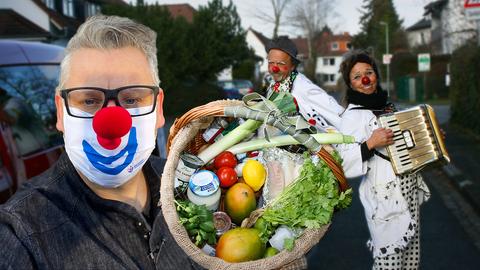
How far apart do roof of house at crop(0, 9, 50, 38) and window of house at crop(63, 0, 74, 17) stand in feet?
44.0

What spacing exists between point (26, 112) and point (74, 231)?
3836 millimetres

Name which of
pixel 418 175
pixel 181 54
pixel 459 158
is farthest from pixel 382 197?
pixel 181 54

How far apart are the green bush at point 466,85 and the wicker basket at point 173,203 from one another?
42.9 feet

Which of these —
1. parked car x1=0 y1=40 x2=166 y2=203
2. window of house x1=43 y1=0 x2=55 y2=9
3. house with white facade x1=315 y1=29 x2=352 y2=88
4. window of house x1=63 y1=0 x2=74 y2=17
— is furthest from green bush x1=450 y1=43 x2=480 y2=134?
house with white facade x1=315 y1=29 x2=352 y2=88

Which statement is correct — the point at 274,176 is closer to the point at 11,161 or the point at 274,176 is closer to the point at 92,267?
the point at 92,267

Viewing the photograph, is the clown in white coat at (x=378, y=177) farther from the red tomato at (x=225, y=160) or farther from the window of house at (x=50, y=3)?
the window of house at (x=50, y=3)

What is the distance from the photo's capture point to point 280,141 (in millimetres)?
1955

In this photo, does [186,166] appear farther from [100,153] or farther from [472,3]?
[472,3]

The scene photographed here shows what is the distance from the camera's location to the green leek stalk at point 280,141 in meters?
1.95

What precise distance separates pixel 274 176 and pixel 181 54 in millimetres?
27611

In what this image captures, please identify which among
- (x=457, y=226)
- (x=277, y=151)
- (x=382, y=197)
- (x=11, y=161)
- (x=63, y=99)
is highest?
(x=63, y=99)

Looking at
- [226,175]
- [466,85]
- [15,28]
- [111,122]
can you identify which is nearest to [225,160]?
[226,175]

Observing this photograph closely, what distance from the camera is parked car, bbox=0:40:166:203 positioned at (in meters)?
4.19

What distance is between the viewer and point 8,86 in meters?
4.85
